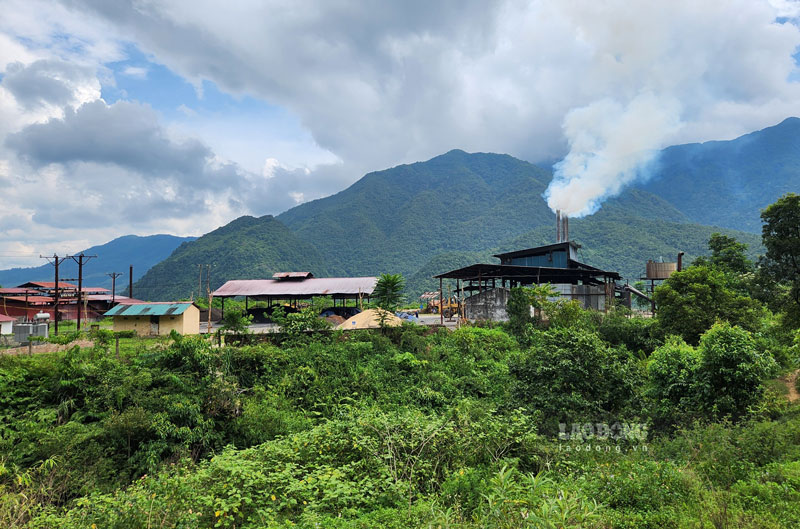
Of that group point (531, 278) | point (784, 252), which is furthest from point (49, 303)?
point (784, 252)

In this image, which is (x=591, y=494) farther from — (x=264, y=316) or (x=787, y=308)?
(x=264, y=316)

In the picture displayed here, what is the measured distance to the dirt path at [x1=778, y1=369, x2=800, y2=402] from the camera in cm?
1104

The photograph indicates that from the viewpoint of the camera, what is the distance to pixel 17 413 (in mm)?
8930

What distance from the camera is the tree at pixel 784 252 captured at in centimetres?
1515

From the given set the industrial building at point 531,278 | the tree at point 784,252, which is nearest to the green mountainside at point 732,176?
the industrial building at point 531,278

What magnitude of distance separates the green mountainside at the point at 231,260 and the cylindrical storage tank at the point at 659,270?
56.2 metres

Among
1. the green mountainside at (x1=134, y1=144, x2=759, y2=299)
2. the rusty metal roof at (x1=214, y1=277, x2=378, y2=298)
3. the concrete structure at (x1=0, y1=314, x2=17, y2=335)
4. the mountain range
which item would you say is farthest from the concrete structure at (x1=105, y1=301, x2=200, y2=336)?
the mountain range

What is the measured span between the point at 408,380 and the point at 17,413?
9788 millimetres

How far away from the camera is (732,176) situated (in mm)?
148750

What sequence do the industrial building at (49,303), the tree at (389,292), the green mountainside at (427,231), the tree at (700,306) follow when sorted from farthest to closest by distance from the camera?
1. the green mountainside at (427,231)
2. the industrial building at (49,303)
3. the tree at (389,292)
4. the tree at (700,306)

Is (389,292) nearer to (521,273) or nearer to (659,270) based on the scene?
(521,273)

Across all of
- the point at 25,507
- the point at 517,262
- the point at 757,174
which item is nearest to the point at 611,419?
the point at 25,507

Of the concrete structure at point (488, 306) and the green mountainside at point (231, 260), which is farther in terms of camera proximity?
the green mountainside at point (231, 260)

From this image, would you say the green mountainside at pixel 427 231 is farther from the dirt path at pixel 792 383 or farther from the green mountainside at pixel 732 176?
the dirt path at pixel 792 383
